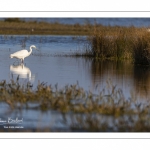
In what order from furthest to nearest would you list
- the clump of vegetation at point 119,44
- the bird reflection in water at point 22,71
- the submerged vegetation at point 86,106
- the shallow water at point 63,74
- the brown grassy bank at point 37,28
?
the brown grassy bank at point 37,28
the clump of vegetation at point 119,44
the bird reflection in water at point 22,71
the shallow water at point 63,74
the submerged vegetation at point 86,106

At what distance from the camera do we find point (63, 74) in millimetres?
15047

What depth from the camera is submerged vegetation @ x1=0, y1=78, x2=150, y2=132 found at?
904 centimetres

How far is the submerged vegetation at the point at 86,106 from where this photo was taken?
9.04m

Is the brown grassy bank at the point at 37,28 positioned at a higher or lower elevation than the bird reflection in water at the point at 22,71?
higher

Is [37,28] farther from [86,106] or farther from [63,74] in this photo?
[86,106]

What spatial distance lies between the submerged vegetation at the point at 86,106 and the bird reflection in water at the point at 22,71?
229 cm

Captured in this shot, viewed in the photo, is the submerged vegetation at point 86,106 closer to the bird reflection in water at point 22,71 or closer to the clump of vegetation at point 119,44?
the bird reflection in water at point 22,71

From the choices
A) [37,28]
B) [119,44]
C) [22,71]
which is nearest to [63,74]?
[22,71]

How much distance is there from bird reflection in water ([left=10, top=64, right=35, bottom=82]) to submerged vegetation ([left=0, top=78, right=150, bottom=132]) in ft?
7.50

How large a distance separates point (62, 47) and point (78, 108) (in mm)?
15555

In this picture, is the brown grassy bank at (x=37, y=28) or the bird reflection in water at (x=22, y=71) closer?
the bird reflection in water at (x=22, y=71)

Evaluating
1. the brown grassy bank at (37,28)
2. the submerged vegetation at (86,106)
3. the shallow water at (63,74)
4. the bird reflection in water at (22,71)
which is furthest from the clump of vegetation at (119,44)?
the brown grassy bank at (37,28)

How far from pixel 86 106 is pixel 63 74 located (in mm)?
4935
